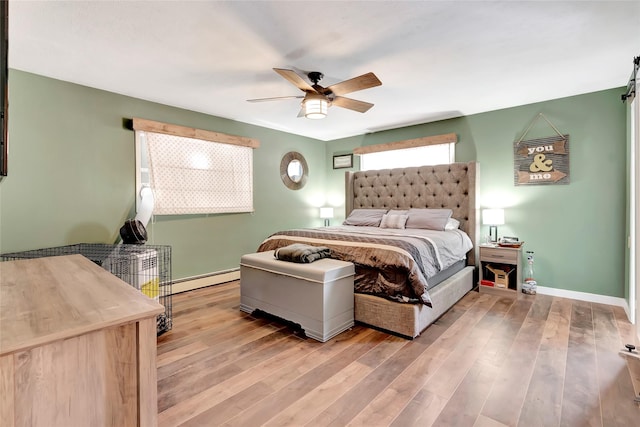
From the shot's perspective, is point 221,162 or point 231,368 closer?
point 231,368

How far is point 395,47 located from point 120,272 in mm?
2857

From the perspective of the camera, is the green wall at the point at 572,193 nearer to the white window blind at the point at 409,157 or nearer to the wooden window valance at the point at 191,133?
the white window blind at the point at 409,157

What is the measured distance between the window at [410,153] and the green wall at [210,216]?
184mm

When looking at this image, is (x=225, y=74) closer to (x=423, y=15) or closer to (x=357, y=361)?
(x=423, y=15)

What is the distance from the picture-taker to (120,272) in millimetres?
2434

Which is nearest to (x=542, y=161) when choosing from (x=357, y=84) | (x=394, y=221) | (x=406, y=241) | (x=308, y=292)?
(x=394, y=221)

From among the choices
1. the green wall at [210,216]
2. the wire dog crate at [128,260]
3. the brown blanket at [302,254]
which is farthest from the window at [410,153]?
the wire dog crate at [128,260]

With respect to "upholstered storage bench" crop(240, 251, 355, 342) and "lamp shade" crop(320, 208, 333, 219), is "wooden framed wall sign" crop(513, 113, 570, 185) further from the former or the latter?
"lamp shade" crop(320, 208, 333, 219)

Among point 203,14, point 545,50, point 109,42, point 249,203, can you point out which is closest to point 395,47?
point 545,50

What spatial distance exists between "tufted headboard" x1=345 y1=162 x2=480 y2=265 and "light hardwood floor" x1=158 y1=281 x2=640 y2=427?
60.6 inches

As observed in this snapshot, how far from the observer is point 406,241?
276 centimetres

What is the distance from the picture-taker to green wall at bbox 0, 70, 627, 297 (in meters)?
2.87

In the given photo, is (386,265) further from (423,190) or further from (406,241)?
(423,190)

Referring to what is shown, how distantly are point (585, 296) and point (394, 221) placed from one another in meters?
2.29
